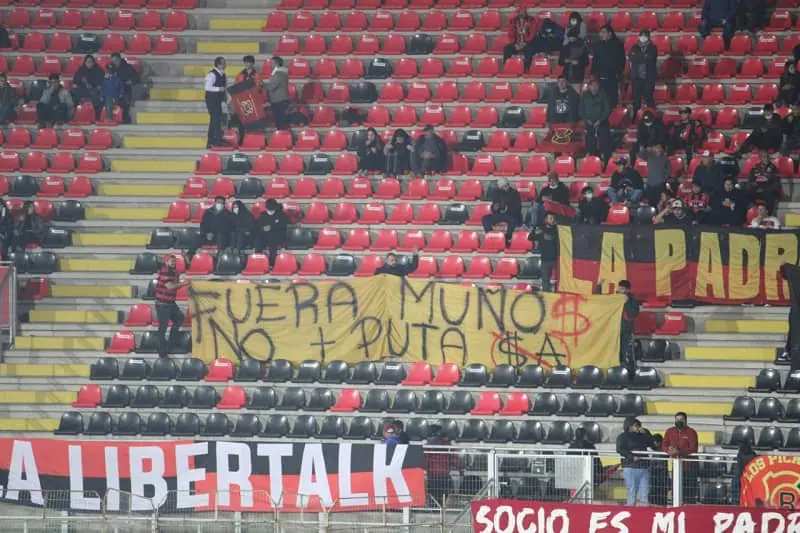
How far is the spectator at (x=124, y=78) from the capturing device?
115 feet

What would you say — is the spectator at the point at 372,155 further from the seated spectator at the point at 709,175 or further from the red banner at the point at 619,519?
the red banner at the point at 619,519

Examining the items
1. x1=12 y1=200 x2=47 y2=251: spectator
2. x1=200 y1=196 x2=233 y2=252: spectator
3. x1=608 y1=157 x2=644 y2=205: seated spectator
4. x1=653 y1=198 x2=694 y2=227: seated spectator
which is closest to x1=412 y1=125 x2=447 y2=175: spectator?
x1=608 y1=157 x2=644 y2=205: seated spectator

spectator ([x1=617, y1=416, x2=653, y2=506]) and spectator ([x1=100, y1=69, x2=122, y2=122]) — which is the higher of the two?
spectator ([x1=100, y1=69, x2=122, y2=122])

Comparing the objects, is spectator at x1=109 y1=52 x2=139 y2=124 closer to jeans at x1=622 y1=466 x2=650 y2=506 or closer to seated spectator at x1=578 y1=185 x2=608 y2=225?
seated spectator at x1=578 y1=185 x2=608 y2=225

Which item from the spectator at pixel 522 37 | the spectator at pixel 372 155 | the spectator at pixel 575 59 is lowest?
the spectator at pixel 372 155

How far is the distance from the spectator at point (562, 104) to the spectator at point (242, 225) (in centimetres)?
611

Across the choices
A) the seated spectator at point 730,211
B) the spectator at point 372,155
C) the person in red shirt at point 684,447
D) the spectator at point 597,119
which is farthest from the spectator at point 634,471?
the spectator at point 372,155

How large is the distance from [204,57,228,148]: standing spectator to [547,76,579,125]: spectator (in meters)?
6.30

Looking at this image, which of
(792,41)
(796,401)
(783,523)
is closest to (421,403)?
(796,401)

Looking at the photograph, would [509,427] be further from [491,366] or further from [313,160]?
[313,160]

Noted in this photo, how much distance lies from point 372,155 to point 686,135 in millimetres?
5821

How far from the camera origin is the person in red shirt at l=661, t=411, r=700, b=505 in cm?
2472

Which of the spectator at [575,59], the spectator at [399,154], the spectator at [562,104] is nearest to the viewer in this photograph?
the spectator at [399,154]

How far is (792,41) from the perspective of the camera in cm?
3472
